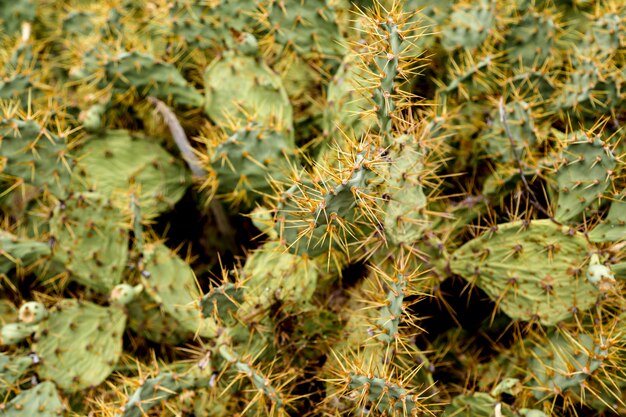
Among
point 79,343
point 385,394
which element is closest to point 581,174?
point 385,394

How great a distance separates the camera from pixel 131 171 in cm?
244

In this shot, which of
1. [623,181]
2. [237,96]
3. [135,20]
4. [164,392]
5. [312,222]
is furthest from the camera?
[135,20]

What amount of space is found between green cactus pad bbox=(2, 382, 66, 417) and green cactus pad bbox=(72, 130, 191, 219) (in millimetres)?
677

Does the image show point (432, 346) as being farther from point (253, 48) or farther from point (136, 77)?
point (136, 77)

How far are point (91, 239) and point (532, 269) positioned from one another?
1.47 meters

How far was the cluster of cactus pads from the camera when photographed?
1777mm

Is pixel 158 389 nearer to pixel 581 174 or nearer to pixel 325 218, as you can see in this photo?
pixel 325 218

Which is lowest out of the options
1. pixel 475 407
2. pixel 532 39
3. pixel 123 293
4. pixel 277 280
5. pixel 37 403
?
pixel 37 403

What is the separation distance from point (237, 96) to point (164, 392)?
1.04m

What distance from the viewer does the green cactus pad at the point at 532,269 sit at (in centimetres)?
186

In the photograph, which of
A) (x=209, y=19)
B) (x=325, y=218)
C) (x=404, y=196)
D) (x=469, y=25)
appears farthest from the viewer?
Answer: (x=209, y=19)

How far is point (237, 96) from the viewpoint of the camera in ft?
7.50

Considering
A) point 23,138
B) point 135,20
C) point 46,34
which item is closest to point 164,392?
point 23,138

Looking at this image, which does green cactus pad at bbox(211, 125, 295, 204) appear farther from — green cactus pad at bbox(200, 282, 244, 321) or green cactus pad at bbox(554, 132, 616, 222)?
green cactus pad at bbox(554, 132, 616, 222)
